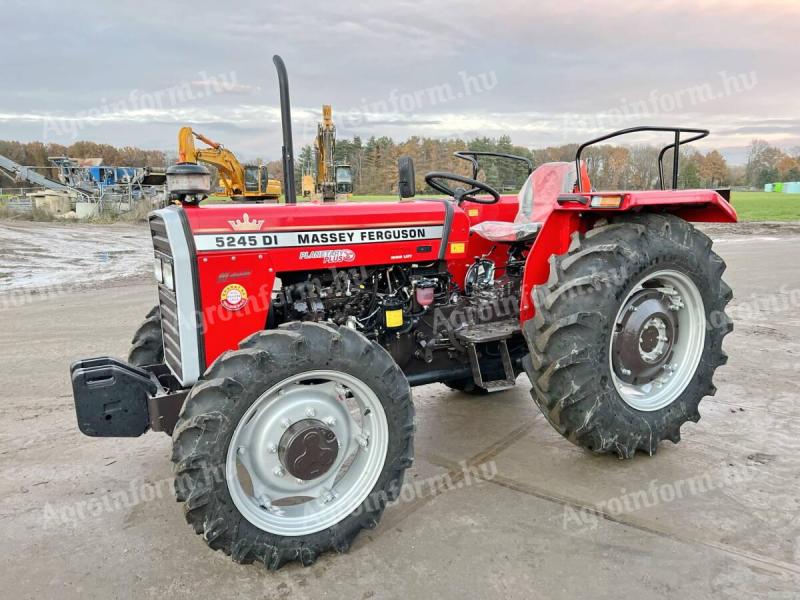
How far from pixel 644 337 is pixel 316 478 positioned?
2.07 m

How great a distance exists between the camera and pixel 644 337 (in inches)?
141

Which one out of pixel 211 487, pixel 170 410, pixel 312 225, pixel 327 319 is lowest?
pixel 211 487

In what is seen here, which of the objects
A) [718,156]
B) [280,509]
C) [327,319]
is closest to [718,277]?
[327,319]

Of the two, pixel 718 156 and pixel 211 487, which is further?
pixel 718 156

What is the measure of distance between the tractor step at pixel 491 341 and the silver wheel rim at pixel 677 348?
1.94ft

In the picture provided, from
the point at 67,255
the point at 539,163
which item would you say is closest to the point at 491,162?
the point at 539,163

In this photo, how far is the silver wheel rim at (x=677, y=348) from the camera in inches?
140

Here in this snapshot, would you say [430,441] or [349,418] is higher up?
[349,418]

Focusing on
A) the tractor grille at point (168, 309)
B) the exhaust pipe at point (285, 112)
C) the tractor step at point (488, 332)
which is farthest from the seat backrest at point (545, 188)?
the tractor grille at point (168, 309)

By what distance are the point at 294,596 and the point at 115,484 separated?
1.43 metres

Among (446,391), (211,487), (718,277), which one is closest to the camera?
(211,487)

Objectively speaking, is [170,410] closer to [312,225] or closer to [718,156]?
[312,225]

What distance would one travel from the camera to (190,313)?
9.29ft

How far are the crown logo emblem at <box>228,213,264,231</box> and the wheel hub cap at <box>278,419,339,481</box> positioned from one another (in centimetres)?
93
